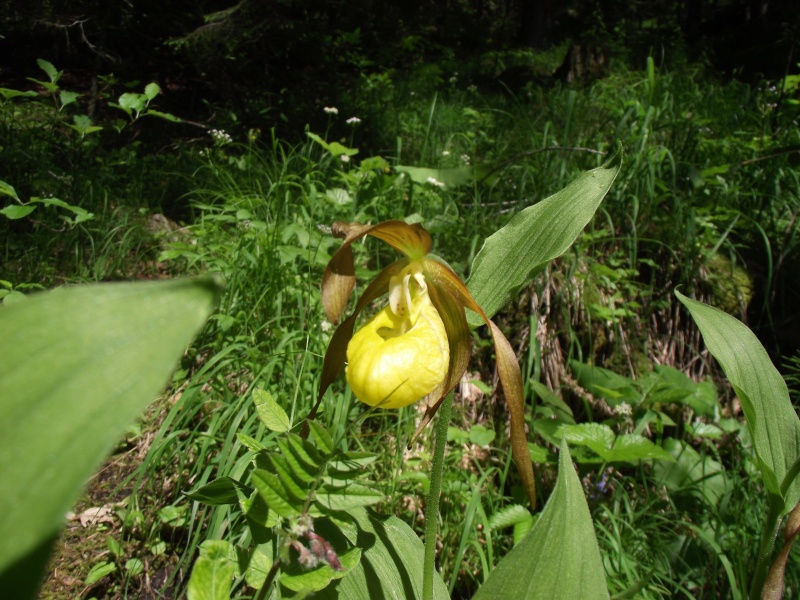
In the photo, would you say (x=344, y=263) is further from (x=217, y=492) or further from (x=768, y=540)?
(x=768, y=540)

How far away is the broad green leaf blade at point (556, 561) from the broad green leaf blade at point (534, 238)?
33 centimetres

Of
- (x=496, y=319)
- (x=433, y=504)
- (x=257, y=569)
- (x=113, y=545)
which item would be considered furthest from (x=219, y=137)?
(x=257, y=569)

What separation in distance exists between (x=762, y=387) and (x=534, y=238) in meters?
0.50

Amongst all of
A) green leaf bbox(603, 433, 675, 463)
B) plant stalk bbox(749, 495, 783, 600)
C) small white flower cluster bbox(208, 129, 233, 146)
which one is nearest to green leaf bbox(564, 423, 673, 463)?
green leaf bbox(603, 433, 675, 463)

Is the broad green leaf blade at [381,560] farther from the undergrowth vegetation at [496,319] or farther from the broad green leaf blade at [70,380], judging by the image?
the broad green leaf blade at [70,380]

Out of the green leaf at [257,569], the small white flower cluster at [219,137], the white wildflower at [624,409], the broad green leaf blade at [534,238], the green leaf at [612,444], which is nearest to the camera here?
the green leaf at [257,569]

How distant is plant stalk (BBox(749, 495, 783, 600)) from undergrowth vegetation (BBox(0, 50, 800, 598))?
0.93 ft

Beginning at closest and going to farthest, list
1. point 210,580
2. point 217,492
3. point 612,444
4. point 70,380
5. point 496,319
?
point 70,380
point 210,580
point 217,492
point 612,444
point 496,319

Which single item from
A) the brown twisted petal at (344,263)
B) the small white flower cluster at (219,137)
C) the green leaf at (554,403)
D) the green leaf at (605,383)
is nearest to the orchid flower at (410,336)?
the brown twisted petal at (344,263)

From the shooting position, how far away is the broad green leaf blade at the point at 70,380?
181mm

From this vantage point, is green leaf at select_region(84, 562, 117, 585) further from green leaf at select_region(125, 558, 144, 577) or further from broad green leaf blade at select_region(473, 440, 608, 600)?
broad green leaf blade at select_region(473, 440, 608, 600)

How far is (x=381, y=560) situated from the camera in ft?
2.80

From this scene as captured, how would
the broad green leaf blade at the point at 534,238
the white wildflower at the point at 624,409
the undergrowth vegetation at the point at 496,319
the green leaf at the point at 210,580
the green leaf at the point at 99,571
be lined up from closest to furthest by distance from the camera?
the green leaf at the point at 210,580 → the broad green leaf blade at the point at 534,238 → the green leaf at the point at 99,571 → the undergrowth vegetation at the point at 496,319 → the white wildflower at the point at 624,409

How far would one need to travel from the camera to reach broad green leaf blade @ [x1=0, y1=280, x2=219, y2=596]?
0.59 feet
